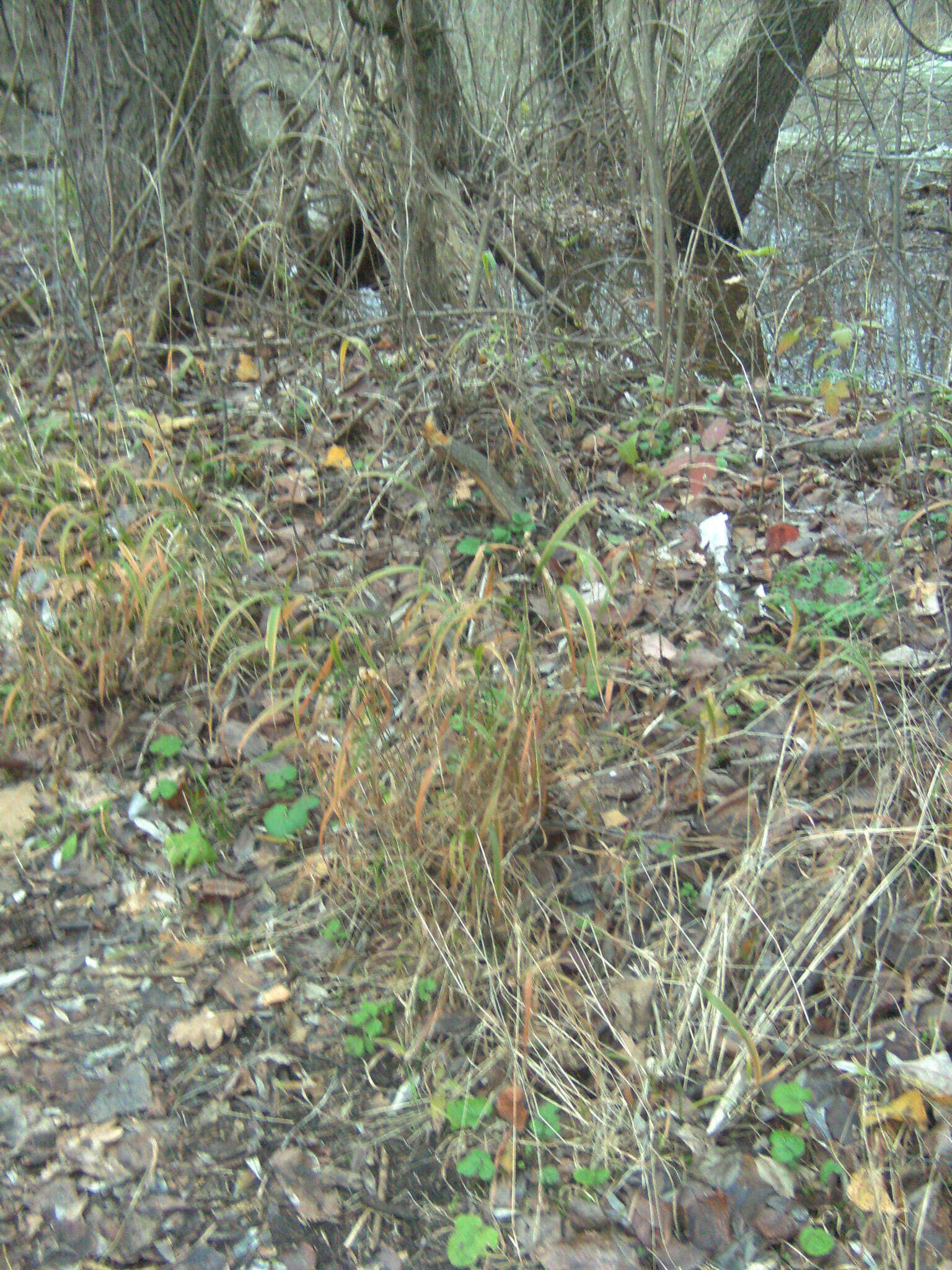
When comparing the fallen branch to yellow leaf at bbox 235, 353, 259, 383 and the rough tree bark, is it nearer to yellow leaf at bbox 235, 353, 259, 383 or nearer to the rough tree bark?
yellow leaf at bbox 235, 353, 259, 383

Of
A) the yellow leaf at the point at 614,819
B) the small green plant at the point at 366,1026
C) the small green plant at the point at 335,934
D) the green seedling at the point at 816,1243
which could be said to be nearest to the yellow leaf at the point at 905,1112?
the green seedling at the point at 816,1243

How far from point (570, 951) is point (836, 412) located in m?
2.69

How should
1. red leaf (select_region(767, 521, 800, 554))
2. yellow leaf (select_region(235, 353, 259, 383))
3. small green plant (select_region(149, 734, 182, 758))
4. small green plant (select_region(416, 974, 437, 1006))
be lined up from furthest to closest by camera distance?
yellow leaf (select_region(235, 353, 259, 383)) → red leaf (select_region(767, 521, 800, 554)) → small green plant (select_region(149, 734, 182, 758)) → small green plant (select_region(416, 974, 437, 1006))

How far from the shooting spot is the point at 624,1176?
6.60 feet

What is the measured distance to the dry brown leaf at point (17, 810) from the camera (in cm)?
277

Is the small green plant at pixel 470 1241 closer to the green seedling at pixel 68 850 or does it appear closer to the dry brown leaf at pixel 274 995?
the dry brown leaf at pixel 274 995

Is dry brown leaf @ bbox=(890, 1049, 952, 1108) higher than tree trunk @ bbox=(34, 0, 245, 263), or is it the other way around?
tree trunk @ bbox=(34, 0, 245, 263)

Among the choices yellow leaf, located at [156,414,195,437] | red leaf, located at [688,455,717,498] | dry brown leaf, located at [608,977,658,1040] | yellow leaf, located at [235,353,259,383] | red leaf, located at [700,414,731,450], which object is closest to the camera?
dry brown leaf, located at [608,977,658,1040]

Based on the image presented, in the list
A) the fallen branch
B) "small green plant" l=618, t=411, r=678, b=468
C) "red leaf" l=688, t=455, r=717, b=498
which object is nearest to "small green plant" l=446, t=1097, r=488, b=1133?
the fallen branch

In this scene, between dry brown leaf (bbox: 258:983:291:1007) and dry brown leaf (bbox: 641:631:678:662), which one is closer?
dry brown leaf (bbox: 258:983:291:1007)

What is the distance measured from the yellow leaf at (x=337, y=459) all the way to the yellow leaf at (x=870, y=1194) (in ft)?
9.43

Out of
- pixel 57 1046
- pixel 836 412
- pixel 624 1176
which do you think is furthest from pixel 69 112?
pixel 624 1176

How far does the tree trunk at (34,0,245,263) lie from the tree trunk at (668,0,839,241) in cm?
237

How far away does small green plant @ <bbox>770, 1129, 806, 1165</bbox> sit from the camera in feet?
6.56
